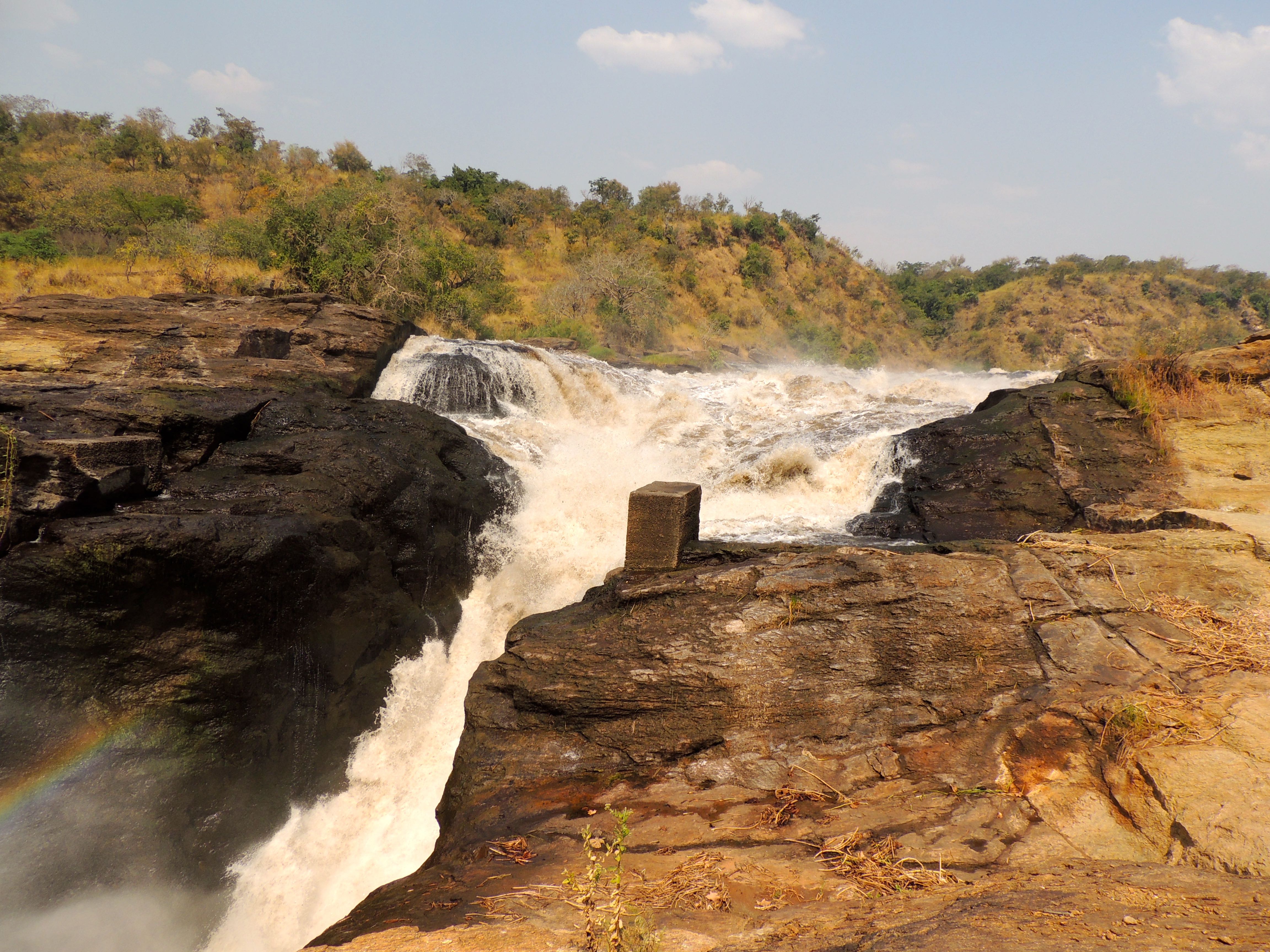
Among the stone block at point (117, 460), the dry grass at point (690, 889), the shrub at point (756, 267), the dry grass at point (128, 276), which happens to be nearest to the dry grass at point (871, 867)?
the dry grass at point (690, 889)

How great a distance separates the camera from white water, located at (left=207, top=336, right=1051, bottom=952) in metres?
5.03

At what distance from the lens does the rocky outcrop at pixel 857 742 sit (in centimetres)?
274

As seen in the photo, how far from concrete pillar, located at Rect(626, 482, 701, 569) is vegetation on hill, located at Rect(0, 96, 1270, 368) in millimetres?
7908

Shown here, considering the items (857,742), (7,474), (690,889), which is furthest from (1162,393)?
(7,474)

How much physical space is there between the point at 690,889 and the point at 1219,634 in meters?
3.73

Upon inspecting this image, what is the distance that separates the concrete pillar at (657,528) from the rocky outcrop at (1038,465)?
4124mm

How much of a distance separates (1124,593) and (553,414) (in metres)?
10.6

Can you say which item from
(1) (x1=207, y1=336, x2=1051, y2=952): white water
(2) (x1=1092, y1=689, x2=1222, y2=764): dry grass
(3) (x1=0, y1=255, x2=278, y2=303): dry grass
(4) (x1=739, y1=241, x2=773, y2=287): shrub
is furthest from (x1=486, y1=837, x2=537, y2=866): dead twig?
(4) (x1=739, y1=241, x2=773, y2=287): shrub

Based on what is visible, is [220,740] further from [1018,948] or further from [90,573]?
[1018,948]

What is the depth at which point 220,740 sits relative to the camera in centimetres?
499

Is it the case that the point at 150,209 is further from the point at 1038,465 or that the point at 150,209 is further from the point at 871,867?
the point at 871,867

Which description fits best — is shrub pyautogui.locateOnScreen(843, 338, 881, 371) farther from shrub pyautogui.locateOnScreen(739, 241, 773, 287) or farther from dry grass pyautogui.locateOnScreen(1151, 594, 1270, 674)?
dry grass pyautogui.locateOnScreen(1151, 594, 1270, 674)

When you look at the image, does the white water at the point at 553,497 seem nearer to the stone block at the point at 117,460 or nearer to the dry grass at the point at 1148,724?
the stone block at the point at 117,460

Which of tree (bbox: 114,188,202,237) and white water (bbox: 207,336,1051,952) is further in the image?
tree (bbox: 114,188,202,237)
